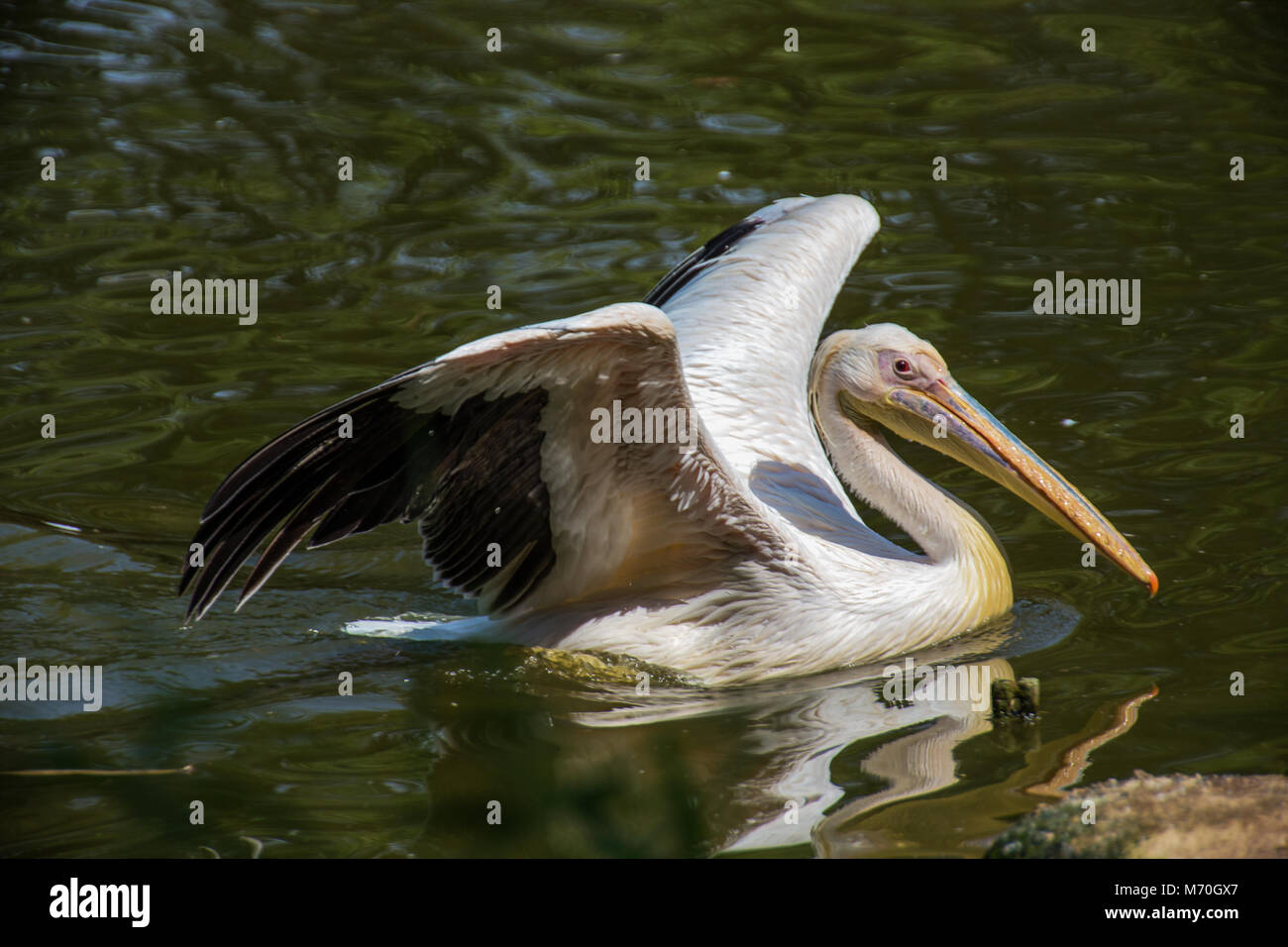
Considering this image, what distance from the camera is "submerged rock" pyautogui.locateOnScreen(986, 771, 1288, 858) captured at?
3.12 metres

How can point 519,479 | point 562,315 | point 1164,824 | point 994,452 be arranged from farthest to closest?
point 562,315
point 994,452
point 519,479
point 1164,824

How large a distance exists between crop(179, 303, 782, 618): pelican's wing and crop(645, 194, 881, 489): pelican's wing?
519 millimetres

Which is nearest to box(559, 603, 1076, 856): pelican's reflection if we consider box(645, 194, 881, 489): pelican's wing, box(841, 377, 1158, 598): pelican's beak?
box(841, 377, 1158, 598): pelican's beak

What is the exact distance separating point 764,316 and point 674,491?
162cm

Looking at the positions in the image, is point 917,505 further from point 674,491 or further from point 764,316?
point 764,316

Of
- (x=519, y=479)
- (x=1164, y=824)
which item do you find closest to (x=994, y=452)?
(x=519, y=479)

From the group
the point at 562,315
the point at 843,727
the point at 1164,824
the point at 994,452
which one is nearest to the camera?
the point at 1164,824

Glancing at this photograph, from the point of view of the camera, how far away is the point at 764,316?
571 cm

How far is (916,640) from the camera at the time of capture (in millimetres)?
4660

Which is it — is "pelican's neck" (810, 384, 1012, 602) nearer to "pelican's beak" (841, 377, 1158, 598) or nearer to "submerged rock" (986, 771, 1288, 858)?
"pelican's beak" (841, 377, 1158, 598)

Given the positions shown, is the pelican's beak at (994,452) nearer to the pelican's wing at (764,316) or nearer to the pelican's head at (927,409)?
the pelican's head at (927,409)

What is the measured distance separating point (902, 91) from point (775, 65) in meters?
0.88
